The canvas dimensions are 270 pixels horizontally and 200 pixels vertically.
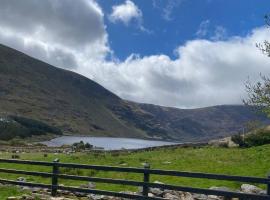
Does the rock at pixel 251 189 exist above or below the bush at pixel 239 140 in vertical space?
below

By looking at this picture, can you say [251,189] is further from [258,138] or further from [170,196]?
[258,138]

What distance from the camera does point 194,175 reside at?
64.5 ft

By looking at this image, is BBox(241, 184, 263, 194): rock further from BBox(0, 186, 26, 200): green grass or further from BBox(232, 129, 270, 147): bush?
BBox(232, 129, 270, 147): bush

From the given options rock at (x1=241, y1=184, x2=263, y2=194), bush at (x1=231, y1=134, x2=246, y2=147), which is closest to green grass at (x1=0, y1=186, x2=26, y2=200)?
rock at (x1=241, y1=184, x2=263, y2=194)

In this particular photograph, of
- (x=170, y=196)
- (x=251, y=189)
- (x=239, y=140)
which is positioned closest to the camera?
(x=170, y=196)

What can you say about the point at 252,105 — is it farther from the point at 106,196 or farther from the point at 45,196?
the point at 45,196

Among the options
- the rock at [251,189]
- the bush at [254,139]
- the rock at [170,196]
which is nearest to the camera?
the rock at [170,196]

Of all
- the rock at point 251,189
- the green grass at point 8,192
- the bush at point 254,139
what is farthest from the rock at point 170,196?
the bush at point 254,139

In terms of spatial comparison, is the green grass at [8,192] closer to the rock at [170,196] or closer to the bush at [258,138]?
the rock at [170,196]

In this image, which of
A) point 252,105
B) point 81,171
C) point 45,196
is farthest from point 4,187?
point 252,105

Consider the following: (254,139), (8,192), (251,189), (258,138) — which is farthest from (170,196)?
(254,139)

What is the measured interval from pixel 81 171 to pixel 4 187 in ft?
43.9

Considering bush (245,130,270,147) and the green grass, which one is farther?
bush (245,130,270,147)

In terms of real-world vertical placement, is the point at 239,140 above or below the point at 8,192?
above
